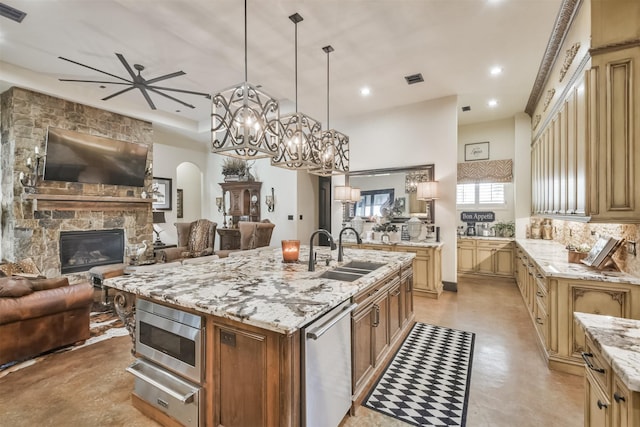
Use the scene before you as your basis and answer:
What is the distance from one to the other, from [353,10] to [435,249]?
3611 mm

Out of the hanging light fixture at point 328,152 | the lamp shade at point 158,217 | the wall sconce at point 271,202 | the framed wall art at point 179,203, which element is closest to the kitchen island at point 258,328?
the hanging light fixture at point 328,152

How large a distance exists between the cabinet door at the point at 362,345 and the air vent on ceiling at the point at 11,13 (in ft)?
15.8

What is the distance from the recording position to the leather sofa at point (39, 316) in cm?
264

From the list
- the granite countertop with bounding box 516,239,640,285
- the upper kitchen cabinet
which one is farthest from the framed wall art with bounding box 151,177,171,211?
the upper kitchen cabinet

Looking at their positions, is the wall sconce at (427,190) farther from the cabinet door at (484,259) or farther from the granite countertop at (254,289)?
the granite countertop at (254,289)

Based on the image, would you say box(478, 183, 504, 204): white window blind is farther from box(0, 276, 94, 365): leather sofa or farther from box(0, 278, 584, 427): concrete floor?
box(0, 276, 94, 365): leather sofa

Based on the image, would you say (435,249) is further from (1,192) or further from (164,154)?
(1,192)

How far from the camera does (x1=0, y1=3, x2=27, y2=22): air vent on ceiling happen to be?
310 cm

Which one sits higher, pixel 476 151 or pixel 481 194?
pixel 476 151

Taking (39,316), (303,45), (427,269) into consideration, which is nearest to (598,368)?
(427,269)

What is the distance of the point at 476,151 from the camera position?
6.41 m

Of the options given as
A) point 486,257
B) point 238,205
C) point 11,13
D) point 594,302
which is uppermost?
point 11,13

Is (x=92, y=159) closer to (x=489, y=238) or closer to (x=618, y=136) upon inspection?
(x=618, y=136)

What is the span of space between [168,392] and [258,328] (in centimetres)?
86
